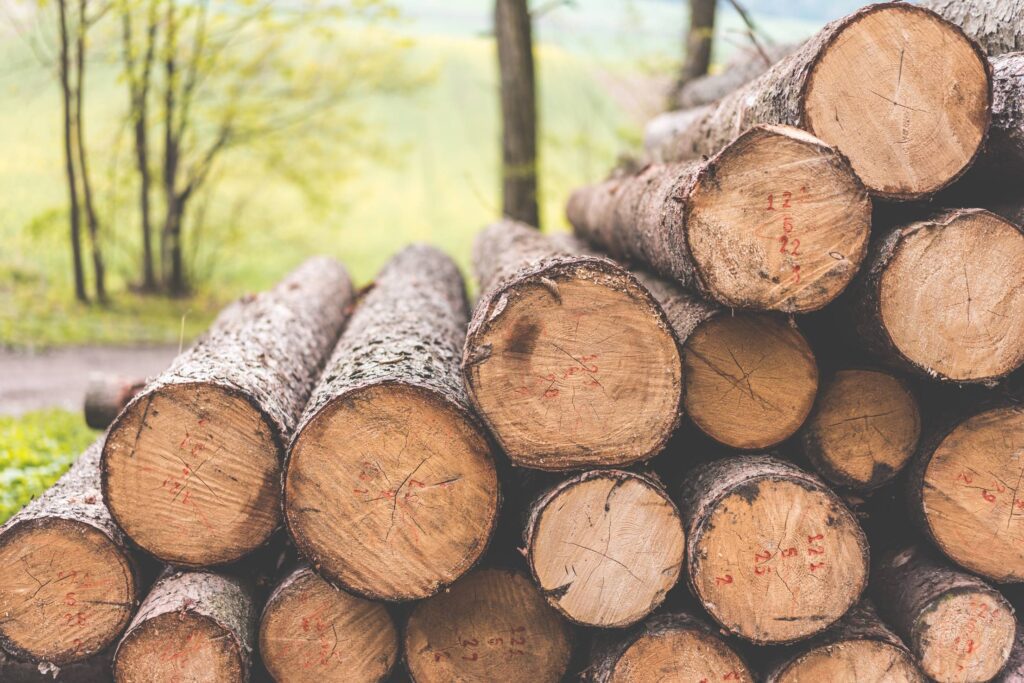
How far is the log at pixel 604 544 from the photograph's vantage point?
2.63 meters

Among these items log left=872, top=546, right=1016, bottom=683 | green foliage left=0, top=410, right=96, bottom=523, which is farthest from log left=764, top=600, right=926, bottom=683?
green foliage left=0, top=410, right=96, bottom=523

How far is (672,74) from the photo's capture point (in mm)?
11219

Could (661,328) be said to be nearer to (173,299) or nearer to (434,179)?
(173,299)

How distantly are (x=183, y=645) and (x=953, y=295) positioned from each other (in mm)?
2829

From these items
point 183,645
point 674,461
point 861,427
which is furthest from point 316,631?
point 861,427

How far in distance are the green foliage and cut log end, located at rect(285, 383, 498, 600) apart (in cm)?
180

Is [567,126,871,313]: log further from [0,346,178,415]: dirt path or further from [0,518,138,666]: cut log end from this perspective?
Answer: [0,346,178,415]: dirt path

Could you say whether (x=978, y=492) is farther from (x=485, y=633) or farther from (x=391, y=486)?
(x=391, y=486)

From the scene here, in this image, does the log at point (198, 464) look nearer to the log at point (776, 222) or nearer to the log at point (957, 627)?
the log at point (776, 222)

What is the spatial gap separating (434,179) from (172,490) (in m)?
27.7

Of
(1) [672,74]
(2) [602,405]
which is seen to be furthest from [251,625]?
(1) [672,74]

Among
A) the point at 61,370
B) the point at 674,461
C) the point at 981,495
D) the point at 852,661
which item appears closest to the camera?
the point at 852,661

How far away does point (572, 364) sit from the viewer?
2584 millimetres

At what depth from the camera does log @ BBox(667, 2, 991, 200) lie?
264 cm
